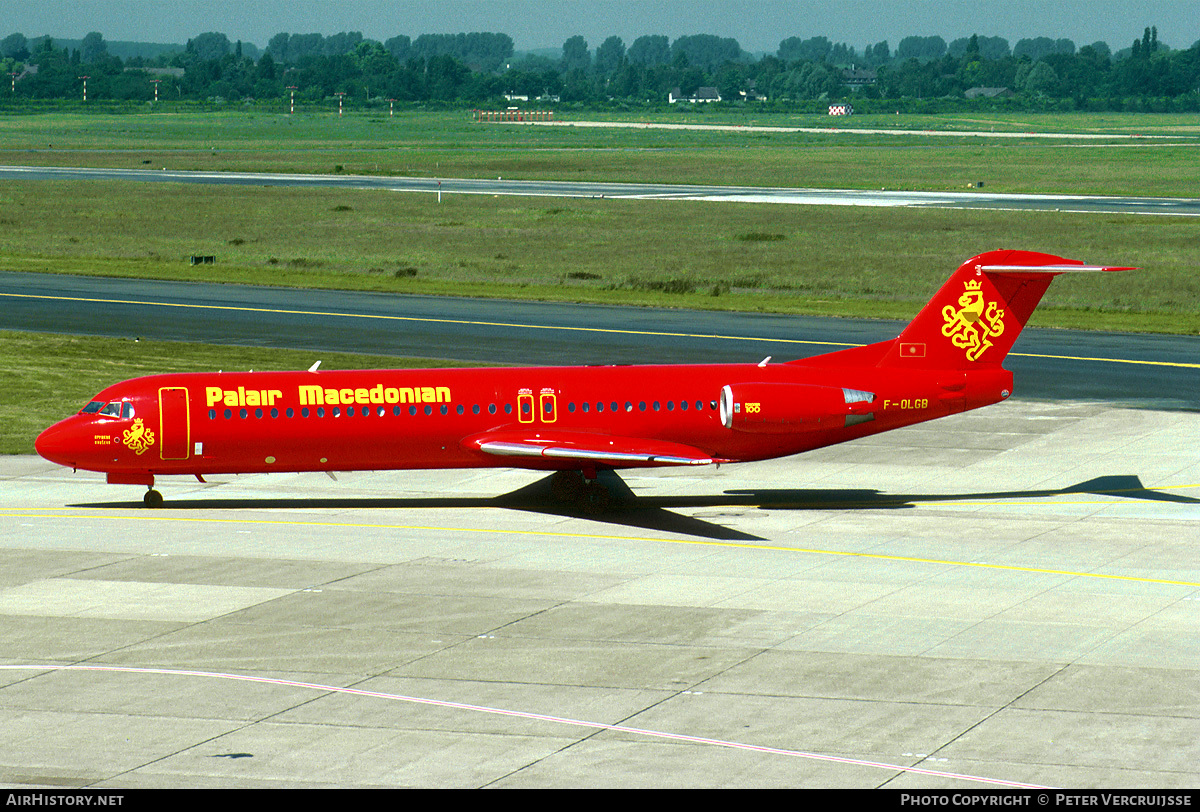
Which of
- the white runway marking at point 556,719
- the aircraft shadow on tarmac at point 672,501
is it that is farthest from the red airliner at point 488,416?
the white runway marking at point 556,719

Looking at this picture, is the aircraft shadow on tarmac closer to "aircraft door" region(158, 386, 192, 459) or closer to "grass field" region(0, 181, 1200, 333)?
"aircraft door" region(158, 386, 192, 459)

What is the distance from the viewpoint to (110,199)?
13200 centimetres

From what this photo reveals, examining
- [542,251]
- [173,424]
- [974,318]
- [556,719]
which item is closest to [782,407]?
[974,318]

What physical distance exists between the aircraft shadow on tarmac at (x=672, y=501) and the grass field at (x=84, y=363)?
1288 cm

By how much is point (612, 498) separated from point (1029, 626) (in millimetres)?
14279

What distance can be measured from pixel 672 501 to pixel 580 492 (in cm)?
264

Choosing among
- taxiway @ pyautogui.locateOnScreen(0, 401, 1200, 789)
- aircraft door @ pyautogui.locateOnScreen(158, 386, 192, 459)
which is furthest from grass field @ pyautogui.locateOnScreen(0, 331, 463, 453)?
aircraft door @ pyautogui.locateOnScreen(158, 386, 192, 459)

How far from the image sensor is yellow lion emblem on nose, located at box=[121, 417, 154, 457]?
36.2 meters

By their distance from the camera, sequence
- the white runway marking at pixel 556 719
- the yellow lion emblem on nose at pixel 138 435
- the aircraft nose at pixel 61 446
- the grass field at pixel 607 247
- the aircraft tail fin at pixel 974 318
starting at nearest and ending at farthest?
1. the white runway marking at pixel 556 719
2. the yellow lion emblem on nose at pixel 138 435
3. the aircraft nose at pixel 61 446
4. the aircraft tail fin at pixel 974 318
5. the grass field at pixel 607 247

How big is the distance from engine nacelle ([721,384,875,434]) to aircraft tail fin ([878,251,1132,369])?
2.20m

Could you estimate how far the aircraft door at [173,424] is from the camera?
119 ft

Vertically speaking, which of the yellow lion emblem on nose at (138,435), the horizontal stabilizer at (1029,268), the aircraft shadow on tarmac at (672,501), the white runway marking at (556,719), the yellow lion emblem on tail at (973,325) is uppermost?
the horizontal stabilizer at (1029,268)

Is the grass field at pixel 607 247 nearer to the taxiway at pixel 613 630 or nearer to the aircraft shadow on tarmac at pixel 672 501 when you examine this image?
the aircraft shadow on tarmac at pixel 672 501
